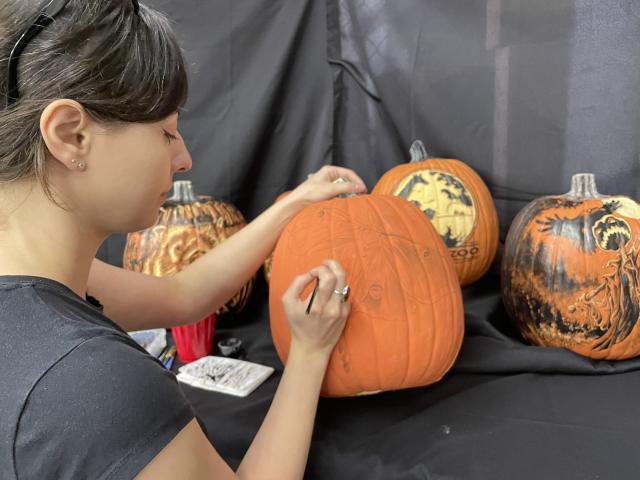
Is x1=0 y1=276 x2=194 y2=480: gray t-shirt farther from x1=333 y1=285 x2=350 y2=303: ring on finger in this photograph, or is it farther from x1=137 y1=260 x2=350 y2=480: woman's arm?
x1=333 y1=285 x2=350 y2=303: ring on finger

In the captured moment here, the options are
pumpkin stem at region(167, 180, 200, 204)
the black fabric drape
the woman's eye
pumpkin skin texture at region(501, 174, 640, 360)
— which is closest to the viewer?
the woman's eye

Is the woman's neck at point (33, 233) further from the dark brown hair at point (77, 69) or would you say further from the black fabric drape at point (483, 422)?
the black fabric drape at point (483, 422)

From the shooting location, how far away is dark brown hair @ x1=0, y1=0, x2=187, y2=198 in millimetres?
478

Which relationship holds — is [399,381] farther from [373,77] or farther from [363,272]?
[373,77]

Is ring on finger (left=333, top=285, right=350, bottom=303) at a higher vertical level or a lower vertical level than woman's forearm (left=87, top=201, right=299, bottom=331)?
higher

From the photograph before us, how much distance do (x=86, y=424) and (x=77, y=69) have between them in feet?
1.07

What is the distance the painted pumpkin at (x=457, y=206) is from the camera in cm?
125

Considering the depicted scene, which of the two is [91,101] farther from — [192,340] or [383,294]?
[192,340]

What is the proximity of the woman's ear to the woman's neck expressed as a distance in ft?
0.17

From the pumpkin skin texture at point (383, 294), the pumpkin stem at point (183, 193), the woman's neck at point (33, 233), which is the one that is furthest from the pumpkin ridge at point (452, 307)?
the pumpkin stem at point (183, 193)

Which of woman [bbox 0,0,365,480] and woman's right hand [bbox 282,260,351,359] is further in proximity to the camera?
woman's right hand [bbox 282,260,351,359]

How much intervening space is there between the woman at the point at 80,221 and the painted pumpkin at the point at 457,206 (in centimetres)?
76

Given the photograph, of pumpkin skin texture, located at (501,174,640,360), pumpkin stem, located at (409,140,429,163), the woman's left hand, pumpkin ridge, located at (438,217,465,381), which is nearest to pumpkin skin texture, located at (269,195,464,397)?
pumpkin ridge, located at (438,217,465,381)

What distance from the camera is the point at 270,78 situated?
1551 millimetres
